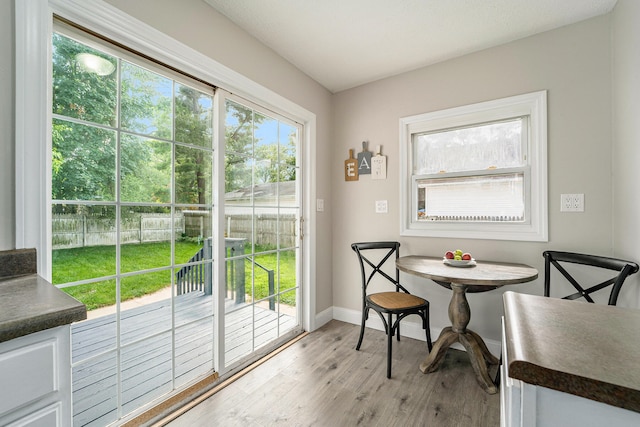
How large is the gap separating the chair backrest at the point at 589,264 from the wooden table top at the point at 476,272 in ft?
0.52

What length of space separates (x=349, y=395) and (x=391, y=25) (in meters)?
2.59

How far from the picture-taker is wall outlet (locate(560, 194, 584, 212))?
1952 millimetres

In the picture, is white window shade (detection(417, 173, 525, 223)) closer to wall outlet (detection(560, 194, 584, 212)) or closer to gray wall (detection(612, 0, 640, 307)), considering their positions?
wall outlet (detection(560, 194, 584, 212))

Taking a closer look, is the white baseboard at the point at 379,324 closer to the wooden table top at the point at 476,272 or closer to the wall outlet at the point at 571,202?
the wooden table top at the point at 476,272

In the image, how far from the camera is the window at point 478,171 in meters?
2.13

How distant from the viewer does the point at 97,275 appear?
138 cm

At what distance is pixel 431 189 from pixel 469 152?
0.44 meters

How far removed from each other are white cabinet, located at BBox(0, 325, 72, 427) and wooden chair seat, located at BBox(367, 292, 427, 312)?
1.79 metres

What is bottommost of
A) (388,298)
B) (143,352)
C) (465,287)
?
(143,352)

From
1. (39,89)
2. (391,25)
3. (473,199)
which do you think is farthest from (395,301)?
(39,89)

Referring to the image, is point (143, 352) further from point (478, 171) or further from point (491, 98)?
point (491, 98)

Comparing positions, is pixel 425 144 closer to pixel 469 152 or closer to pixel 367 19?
pixel 469 152

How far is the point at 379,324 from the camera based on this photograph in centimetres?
278

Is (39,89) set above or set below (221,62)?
below
